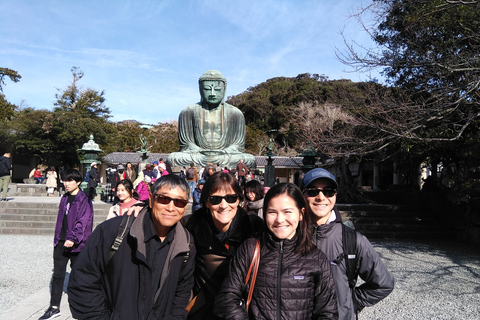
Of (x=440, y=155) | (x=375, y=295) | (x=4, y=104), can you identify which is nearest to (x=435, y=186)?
(x=440, y=155)

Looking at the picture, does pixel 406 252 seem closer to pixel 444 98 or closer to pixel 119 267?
pixel 444 98

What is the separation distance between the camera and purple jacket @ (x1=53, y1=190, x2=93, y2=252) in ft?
11.8

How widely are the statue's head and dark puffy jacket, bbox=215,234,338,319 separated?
12.5 meters

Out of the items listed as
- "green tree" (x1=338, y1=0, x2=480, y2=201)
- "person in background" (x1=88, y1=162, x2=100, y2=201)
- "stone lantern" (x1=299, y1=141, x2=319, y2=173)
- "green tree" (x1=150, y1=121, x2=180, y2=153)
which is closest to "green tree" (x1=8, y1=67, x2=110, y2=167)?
"green tree" (x1=150, y1=121, x2=180, y2=153)

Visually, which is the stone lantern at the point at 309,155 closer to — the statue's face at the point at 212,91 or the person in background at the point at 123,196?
the statue's face at the point at 212,91

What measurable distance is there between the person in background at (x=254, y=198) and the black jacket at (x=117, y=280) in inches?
60.1

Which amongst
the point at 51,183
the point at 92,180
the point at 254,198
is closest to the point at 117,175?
the point at 92,180

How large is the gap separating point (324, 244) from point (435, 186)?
11104mm

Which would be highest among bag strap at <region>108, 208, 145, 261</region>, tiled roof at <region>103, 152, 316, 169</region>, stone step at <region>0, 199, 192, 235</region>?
tiled roof at <region>103, 152, 316, 169</region>

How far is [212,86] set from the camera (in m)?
13.9

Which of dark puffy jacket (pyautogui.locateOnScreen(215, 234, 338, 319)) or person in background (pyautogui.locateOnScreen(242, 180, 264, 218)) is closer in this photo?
dark puffy jacket (pyautogui.locateOnScreen(215, 234, 338, 319))

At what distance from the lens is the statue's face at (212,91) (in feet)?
45.8

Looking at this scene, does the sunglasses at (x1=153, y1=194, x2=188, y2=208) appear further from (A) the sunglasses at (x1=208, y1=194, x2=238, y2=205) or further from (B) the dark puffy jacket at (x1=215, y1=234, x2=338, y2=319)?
(B) the dark puffy jacket at (x1=215, y1=234, x2=338, y2=319)

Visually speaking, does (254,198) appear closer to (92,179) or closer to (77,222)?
(77,222)
